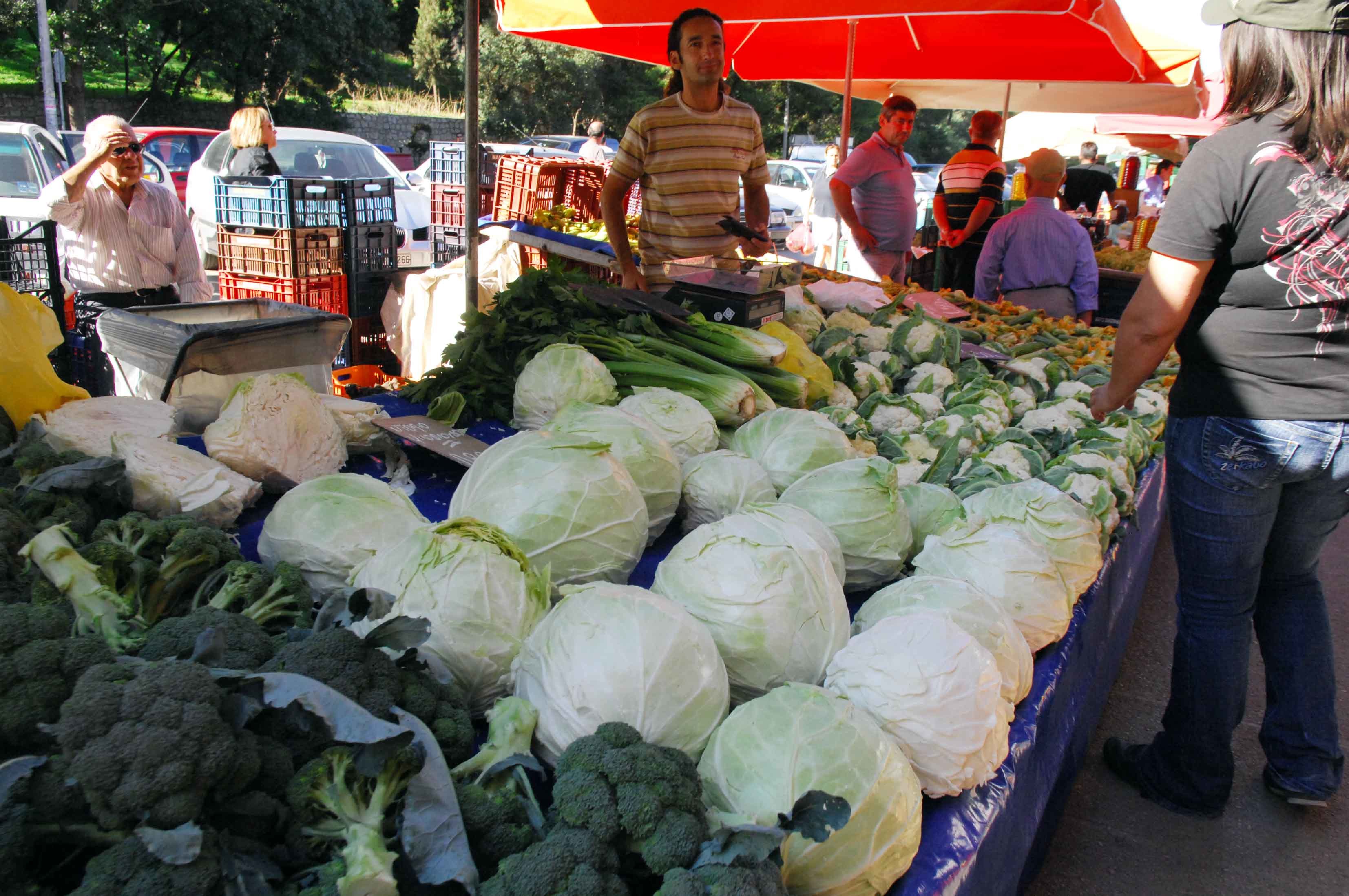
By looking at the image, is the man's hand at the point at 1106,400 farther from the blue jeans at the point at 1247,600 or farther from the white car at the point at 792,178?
the white car at the point at 792,178

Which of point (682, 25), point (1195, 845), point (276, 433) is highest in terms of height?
point (682, 25)

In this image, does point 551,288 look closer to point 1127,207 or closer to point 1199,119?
point 1199,119

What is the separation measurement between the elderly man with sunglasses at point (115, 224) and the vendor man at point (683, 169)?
2372 millimetres

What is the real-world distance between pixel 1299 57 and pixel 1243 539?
1.20 metres

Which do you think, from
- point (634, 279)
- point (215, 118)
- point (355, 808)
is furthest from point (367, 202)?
point (215, 118)

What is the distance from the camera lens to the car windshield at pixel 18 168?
31.5 ft

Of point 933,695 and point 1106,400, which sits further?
point 1106,400

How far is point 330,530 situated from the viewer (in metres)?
1.64

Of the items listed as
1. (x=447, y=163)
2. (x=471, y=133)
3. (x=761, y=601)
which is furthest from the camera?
(x=447, y=163)

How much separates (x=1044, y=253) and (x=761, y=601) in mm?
5169

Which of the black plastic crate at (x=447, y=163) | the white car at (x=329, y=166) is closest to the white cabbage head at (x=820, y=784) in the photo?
the black plastic crate at (x=447, y=163)

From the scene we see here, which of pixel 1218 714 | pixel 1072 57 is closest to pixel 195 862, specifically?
pixel 1218 714

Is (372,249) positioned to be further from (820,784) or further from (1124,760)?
(820,784)

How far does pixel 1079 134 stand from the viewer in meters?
14.6
